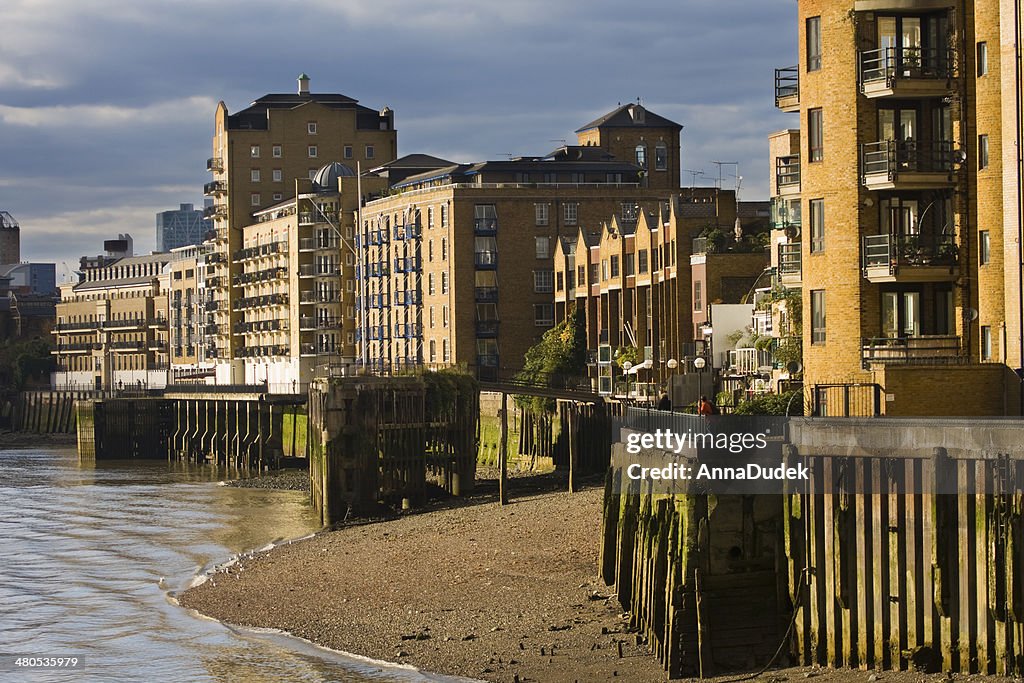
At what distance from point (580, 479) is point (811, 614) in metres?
37.5

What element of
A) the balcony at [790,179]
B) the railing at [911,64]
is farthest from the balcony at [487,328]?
the railing at [911,64]

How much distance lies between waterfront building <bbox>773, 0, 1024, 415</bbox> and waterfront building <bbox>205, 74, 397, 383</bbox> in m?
124

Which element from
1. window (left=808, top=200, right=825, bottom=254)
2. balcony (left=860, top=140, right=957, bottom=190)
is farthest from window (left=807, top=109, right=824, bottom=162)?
balcony (left=860, top=140, right=957, bottom=190)

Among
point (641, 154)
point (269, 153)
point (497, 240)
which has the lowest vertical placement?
point (497, 240)

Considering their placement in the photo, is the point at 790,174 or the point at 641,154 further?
the point at 641,154

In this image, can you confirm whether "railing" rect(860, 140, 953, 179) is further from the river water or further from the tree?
the tree

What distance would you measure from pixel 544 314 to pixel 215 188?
2713 inches

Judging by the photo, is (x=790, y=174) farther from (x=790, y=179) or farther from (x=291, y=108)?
(x=291, y=108)

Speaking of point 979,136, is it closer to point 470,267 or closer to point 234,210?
point 470,267

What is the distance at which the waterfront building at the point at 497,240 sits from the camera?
119312 millimetres

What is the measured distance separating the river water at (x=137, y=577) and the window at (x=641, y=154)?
51840mm

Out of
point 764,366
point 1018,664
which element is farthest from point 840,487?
point 764,366

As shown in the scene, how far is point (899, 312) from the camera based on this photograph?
1827 inches

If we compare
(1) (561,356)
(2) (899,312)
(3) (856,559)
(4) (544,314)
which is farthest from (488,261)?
(3) (856,559)
